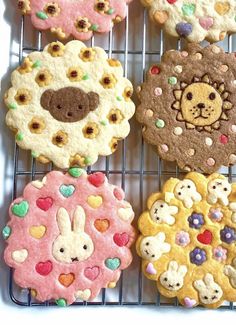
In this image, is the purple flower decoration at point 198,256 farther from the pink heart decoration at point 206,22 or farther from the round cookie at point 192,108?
the pink heart decoration at point 206,22

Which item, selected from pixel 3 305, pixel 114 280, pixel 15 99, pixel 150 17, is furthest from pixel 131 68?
pixel 3 305

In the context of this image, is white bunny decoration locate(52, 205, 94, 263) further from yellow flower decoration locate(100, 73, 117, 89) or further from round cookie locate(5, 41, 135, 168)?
yellow flower decoration locate(100, 73, 117, 89)

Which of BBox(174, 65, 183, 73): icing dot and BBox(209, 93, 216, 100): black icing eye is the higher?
BBox(174, 65, 183, 73): icing dot

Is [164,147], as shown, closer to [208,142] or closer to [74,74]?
[208,142]

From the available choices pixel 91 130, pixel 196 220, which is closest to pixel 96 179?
pixel 91 130

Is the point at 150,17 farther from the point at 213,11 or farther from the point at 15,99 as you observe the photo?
the point at 15,99

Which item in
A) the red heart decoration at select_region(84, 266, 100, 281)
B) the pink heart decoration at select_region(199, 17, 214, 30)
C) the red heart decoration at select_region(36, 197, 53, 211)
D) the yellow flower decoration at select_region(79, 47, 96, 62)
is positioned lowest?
the red heart decoration at select_region(84, 266, 100, 281)

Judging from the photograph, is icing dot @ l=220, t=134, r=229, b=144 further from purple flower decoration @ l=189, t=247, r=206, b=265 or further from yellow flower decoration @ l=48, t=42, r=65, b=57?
yellow flower decoration @ l=48, t=42, r=65, b=57

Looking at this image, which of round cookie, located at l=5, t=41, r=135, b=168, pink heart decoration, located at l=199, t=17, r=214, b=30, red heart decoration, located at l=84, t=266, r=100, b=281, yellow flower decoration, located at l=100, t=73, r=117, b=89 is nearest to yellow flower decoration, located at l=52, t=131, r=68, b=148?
round cookie, located at l=5, t=41, r=135, b=168
